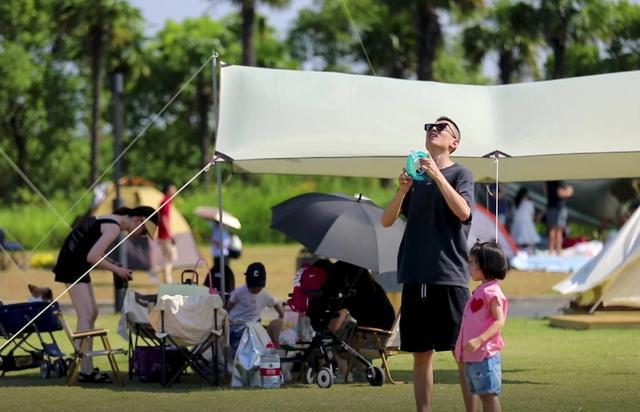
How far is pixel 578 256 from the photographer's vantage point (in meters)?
27.8

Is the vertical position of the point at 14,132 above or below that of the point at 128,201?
above

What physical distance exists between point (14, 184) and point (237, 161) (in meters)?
56.0

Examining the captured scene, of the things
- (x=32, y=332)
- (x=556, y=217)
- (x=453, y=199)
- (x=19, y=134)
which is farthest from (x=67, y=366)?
(x=19, y=134)

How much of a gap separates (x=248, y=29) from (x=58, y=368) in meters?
31.7

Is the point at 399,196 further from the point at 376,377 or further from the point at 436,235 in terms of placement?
the point at 376,377

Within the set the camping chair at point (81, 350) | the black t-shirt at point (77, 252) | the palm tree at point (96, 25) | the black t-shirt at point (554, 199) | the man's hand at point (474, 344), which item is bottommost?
the camping chair at point (81, 350)

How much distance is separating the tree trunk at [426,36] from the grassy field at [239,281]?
45.6 feet

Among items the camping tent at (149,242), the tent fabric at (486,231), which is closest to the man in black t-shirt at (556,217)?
the tent fabric at (486,231)

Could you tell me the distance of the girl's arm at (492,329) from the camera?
855 centimetres

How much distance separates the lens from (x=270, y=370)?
1209 cm

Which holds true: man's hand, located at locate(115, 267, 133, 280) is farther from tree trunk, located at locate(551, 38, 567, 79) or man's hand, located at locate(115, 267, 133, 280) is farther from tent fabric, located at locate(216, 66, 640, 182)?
tree trunk, located at locate(551, 38, 567, 79)

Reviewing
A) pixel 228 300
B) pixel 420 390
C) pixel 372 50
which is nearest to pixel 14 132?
pixel 372 50

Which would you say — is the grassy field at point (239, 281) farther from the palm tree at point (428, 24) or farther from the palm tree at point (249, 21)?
the palm tree at point (428, 24)

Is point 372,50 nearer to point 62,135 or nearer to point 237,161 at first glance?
point 62,135
